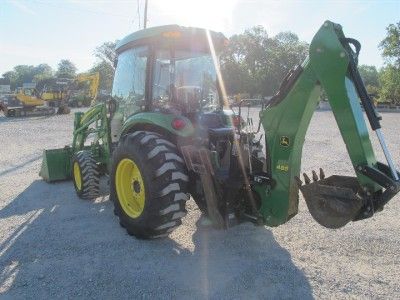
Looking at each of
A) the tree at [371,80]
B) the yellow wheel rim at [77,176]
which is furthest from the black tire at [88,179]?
the tree at [371,80]

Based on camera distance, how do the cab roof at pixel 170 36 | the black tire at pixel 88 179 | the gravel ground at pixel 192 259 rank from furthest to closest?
1. the black tire at pixel 88 179
2. the cab roof at pixel 170 36
3. the gravel ground at pixel 192 259

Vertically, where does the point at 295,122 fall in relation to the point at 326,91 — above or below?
below

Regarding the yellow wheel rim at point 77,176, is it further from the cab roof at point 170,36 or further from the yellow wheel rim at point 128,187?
the cab roof at point 170,36

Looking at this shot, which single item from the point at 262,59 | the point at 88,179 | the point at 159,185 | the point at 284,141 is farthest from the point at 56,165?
the point at 262,59

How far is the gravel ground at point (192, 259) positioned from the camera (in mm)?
3492

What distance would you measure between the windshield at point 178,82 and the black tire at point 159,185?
792mm

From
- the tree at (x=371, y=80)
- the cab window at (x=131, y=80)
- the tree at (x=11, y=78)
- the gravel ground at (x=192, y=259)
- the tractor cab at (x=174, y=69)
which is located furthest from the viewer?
the tree at (x=11, y=78)

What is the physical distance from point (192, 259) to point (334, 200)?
1.58 m

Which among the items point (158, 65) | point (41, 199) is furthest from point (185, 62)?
point (41, 199)

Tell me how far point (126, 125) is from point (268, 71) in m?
50.8

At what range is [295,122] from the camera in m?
3.79

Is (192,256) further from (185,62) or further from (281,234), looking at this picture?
(185,62)

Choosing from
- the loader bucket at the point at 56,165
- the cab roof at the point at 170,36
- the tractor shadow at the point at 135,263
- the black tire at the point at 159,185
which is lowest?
the tractor shadow at the point at 135,263

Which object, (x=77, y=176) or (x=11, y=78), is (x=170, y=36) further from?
(x=11, y=78)
